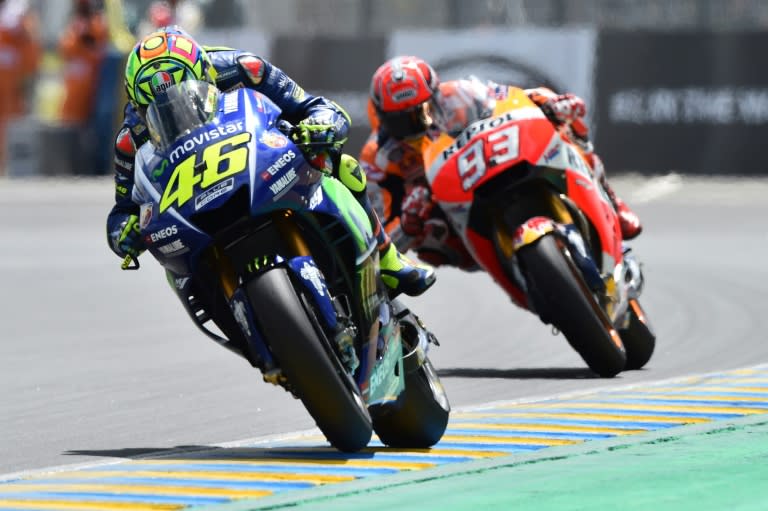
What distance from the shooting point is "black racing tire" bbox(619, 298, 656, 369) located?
10.1 meters

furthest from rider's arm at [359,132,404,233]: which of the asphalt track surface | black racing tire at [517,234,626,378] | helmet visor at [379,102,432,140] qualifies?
black racing tire at [517,234,626,378]

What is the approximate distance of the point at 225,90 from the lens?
7148 millimetres

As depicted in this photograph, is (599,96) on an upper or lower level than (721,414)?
lower

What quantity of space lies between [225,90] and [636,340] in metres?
3.65

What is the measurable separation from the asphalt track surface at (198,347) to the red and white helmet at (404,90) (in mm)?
1320

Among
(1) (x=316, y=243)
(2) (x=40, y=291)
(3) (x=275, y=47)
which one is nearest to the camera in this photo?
(1) (x=316, y=243)

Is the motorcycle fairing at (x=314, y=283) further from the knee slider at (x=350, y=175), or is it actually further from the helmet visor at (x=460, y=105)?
the helmet visor at (x=460, y=105)

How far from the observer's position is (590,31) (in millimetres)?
22938

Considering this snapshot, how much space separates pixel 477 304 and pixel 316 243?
7184 millimetres

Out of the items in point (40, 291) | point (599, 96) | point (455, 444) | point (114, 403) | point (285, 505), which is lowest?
point (599, 96)

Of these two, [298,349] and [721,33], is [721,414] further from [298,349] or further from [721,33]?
[721,33]

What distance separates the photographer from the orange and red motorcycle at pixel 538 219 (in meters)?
9.33

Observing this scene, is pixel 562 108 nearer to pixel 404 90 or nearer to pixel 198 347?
pixel 404 90

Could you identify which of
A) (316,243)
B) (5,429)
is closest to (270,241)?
(316,243)
